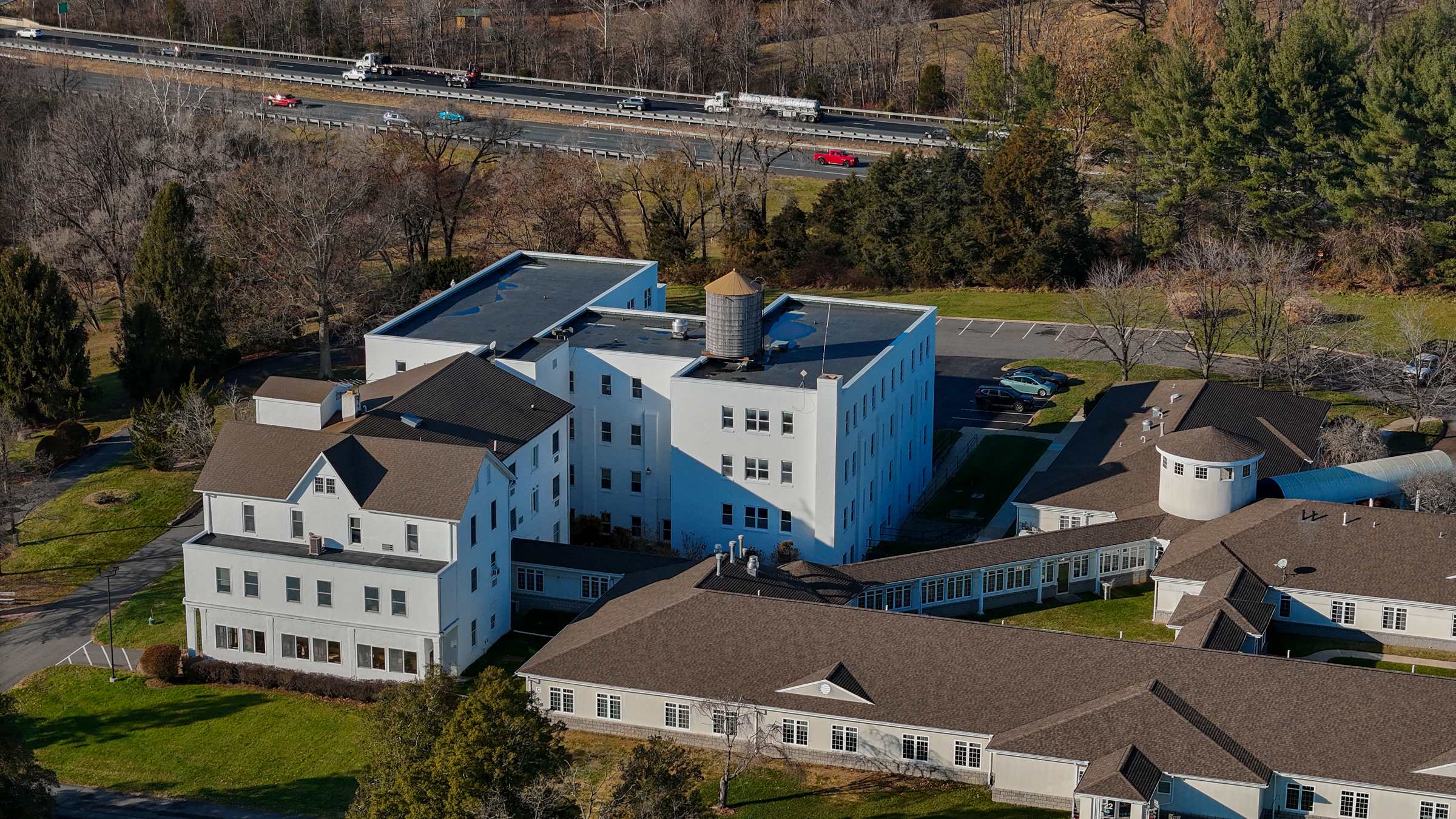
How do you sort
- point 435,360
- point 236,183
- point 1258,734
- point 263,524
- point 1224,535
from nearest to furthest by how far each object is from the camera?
point 1258,734, point 263,524, point 1224,535, point 435,360, point 236,183

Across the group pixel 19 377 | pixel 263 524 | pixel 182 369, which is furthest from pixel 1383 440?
pixel 19 377

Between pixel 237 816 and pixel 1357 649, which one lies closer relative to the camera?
pixel 237 816

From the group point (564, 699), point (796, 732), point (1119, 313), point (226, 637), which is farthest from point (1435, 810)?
point (1119, 313)

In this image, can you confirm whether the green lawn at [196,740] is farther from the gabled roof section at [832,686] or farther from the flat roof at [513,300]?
the flat roof at [513,300]

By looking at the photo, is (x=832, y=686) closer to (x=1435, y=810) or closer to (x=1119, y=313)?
(x=1435, y=810)

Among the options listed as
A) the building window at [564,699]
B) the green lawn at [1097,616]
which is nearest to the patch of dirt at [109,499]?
the building window at [564,699]

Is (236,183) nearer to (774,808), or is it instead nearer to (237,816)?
(237,816)

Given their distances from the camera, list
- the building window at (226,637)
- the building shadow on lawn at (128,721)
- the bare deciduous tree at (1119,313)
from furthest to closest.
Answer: the bare deciduous tree at (1119,313), the building window at (226,637), the building shadow on lawn at (128,721)

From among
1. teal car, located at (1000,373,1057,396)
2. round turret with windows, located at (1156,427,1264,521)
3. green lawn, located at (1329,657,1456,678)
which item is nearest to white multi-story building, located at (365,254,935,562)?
teal car, located at (1000,373,1057,396)
